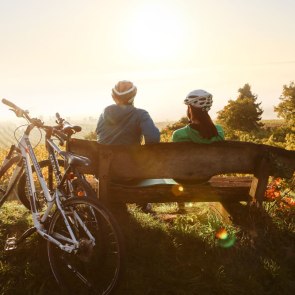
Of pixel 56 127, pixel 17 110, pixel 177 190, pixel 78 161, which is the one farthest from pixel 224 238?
pixel 17 110

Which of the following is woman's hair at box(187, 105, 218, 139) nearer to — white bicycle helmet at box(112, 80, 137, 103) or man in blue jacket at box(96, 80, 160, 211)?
man in blue jacket at box(96, 80, 160, 211)

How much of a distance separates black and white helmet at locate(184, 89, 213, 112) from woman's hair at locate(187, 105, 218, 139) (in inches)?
2.8

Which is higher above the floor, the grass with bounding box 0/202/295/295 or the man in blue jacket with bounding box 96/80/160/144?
the man in blue jacket with bounding box 96/80/160/144

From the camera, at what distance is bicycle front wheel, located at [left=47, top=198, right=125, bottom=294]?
3.15 m

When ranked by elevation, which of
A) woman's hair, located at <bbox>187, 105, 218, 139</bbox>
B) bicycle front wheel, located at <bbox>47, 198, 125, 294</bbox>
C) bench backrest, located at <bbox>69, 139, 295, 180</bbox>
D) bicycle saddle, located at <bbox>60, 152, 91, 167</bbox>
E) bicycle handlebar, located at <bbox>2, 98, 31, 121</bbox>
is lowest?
bicycle front wheel, located at <bbox>47, 198, 125, 294</bbox>

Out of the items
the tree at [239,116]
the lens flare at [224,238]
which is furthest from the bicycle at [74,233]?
the tree at [239,116]

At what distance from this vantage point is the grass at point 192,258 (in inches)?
148

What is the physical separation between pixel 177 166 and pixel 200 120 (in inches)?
33.2

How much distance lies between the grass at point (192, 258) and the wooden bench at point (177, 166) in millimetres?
490

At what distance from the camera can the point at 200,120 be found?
185 inches

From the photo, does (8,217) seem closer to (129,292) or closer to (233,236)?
(129,292)

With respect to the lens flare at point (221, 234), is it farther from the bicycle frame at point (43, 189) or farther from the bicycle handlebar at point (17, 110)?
the bicycle handlebar at point (17, 110)

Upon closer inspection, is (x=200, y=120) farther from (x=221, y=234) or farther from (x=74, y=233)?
(x=74, y=233)

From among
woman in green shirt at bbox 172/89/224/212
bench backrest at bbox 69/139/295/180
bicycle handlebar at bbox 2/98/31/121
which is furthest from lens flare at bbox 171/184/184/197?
bicycle handlebar at bbox 2/98/31/121
